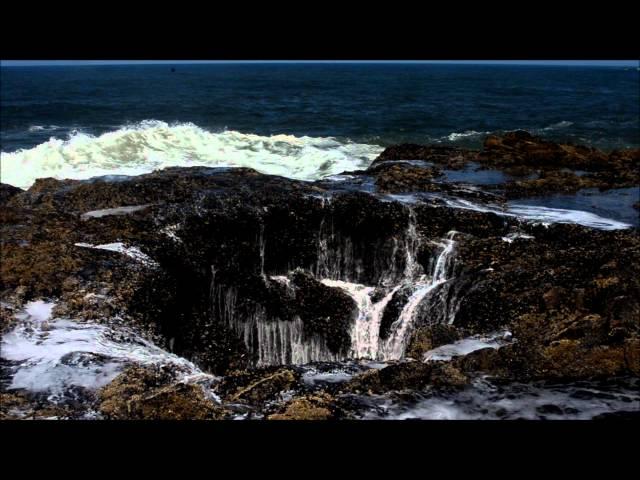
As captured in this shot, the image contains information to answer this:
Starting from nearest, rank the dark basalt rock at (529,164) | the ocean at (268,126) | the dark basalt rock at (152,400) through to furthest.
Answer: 1. the dark basalt rock at (152,400)
2. the dark basalt rock at (529,164)
3. the ocean at (268,126)

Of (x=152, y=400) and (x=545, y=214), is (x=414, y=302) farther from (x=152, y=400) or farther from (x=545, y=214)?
(x=152, y=400)

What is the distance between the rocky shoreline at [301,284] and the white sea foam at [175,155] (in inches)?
239

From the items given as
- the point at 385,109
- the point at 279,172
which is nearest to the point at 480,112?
the point at 385,109

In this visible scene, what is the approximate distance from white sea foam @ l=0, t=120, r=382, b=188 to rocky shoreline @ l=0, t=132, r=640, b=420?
239 inches

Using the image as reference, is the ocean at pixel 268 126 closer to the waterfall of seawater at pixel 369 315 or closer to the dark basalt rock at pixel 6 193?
the dark basalt rock at pixel 6 193

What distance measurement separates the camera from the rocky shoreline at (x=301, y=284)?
12.4ft

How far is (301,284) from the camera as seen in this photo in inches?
271

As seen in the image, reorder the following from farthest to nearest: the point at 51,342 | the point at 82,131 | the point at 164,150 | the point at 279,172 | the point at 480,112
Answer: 1. the point at 480,112
2. the point at 82,131
3. the point at 164,150
4. the point at 279,172
5. the point at 51,342

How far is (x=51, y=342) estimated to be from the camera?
13.8 feet

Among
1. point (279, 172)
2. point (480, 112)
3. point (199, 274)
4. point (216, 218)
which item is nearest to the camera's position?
point (199, 274)

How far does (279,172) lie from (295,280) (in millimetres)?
7524

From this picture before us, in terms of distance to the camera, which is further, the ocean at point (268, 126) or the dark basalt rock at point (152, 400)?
the ocean at point (268, 126)

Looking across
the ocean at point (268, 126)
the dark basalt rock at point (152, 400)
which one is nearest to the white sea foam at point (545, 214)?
the dark basalt rock at point (152, 400)

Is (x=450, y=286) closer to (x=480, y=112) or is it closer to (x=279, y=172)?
(x=279, y=172)
